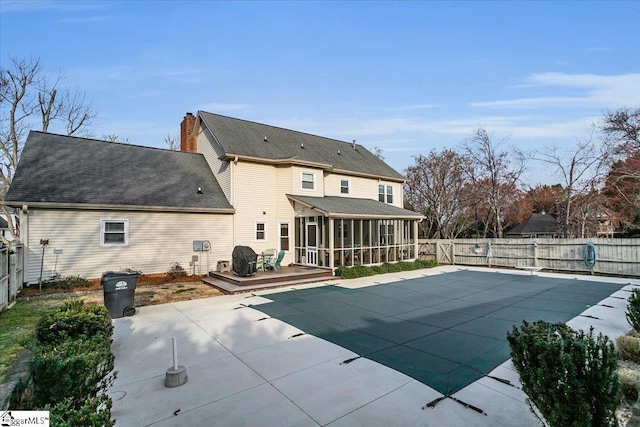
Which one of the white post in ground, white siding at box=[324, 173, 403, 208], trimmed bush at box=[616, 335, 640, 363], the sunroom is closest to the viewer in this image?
the white post in ground

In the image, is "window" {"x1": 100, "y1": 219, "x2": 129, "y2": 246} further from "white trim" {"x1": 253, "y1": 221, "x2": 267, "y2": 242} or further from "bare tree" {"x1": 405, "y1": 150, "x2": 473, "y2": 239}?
"bare tree" {"x1": 405, "y1": 150, "x2": 473, "y2": 239}

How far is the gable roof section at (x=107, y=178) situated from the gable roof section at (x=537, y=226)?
3522cm

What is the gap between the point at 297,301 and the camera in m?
9.80

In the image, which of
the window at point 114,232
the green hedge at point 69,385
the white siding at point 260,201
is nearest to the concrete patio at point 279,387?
the green hedge at point 69,385

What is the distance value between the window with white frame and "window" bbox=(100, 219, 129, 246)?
5.56 metres

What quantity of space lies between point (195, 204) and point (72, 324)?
994 centimetres

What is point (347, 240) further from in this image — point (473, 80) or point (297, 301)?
point (473, 80)

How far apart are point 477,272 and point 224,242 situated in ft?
41.2

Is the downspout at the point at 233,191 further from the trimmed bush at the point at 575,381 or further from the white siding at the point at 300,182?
the trimmed bush at the point at 575,381

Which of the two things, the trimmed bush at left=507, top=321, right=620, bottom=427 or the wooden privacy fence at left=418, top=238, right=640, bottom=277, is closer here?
the trimmed bush at left=507, top=321, right=620, bottom=427

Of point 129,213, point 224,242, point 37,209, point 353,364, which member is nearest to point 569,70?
point 353,364

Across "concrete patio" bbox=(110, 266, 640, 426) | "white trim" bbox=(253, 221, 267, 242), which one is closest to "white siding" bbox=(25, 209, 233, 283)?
"white trim" bbox=(253, 221, 267, 242)

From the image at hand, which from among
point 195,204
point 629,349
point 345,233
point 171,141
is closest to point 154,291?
point 195,204

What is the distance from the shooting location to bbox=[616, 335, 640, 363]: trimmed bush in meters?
4.80
